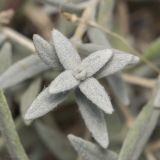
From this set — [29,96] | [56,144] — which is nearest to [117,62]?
[29,96]

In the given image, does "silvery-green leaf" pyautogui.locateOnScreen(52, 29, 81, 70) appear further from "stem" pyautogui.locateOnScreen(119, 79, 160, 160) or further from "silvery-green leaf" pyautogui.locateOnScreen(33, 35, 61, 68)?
"stem" pyautogui.locateOnScreen(119, 79, 160, 160)

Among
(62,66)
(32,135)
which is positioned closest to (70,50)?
(62,66)

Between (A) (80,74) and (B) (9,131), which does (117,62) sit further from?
(B) (9,131)

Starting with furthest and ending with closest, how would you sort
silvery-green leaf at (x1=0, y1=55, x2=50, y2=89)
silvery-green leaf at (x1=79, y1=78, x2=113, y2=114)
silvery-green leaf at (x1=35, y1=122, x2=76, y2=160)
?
silvery-green leaf at (x1=35, y1=122, x2=76, y2=160) < silvery-green leaf at (x1=0, y1=55, x2=50, y2=89) < silvery-green leaf at (x1=79, y1=78, x2=113, y2=114)

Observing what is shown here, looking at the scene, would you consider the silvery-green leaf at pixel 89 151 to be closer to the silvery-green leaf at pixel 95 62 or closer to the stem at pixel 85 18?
the silvery-green leaf at pixel 95 62

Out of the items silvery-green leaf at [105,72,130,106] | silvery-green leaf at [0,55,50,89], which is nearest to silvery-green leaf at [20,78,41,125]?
silvery-green leaf at [0,55,50,89]

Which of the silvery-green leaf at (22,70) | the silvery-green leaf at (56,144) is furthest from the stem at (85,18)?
the silvery-green leaf at (56,144)

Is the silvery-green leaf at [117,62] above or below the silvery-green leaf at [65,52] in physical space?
→ below
